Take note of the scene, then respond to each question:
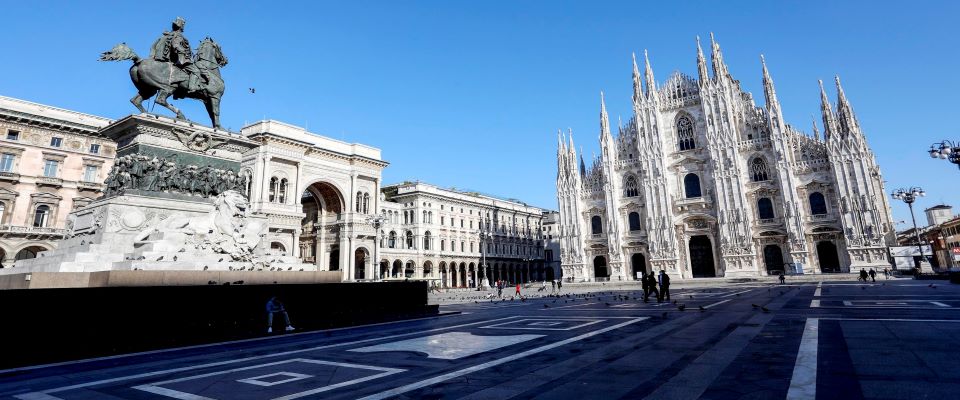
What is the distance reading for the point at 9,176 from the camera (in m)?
33.1

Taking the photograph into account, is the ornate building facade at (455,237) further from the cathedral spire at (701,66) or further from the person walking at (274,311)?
the person walking at (274,311)

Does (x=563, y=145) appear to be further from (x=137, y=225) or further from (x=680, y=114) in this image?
(x=137, y=225)

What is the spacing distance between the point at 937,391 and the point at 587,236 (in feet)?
162

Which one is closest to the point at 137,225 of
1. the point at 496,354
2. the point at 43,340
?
the point at 43,340

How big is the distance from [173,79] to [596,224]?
4504 cm

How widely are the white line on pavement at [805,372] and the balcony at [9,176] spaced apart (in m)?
46.9

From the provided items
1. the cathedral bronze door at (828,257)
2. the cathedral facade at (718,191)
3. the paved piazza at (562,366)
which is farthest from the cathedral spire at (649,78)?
the paved piazza at (562,366)

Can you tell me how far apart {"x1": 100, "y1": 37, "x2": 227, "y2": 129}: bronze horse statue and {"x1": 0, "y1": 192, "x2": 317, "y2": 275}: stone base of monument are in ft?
9.76

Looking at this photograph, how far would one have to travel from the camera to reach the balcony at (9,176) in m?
32.9

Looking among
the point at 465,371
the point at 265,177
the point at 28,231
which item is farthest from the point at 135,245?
the point at 28,231

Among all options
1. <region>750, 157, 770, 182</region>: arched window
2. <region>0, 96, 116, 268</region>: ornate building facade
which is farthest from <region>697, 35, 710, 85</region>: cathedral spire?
<region>0, 96, 116, 268</region>: ornate building facade

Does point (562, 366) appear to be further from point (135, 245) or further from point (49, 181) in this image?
point (49, 181)

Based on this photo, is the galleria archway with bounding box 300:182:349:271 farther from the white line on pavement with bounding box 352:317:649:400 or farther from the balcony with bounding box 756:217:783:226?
the white line on pavement with bounding box 352:317:649:400

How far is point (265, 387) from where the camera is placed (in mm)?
4828
